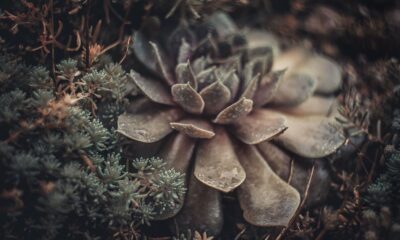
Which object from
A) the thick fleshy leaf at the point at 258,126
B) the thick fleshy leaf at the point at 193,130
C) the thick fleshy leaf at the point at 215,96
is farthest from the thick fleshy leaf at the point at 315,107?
the thick fleshy leaf at the point at 193,130

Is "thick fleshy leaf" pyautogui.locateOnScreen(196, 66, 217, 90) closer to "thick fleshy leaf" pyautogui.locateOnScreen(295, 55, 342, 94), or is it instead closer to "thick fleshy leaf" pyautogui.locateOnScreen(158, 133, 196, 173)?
"thick fleshy leaf" pyautogui.locateOnScreen(158, 133, 196, 173)

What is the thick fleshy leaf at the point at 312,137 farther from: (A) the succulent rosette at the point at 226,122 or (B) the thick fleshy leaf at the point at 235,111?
(B) the thick fleshy leaf at the point at 235,111

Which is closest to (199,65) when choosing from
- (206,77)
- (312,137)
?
(206,77)

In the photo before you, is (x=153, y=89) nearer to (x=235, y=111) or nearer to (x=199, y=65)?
(x=199, y=65)

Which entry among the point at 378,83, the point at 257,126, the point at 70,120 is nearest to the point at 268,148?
the point at 257,126

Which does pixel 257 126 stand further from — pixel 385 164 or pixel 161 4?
pixel 161 4
